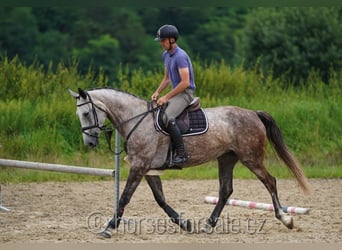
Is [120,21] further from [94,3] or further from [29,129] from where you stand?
[94,3]

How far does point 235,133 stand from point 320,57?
16.1 metres

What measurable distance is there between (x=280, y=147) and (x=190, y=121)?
1.08 metres

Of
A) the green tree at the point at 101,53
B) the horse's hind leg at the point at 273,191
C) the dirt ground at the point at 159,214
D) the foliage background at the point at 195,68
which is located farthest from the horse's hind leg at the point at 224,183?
the green tree at the point at 101,53

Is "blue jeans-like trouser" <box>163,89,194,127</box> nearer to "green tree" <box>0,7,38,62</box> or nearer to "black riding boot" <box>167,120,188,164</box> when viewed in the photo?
"black riding boot" <box>167,120,188,164</box>

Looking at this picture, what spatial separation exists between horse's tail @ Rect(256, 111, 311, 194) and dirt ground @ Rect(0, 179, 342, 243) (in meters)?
0.52

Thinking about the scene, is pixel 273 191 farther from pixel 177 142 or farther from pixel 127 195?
pixel 127 195

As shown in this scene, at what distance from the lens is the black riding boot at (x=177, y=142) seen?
884 cm

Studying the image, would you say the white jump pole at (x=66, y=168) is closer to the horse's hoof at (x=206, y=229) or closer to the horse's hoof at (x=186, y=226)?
the horse's hoof at (x=186, y=226)

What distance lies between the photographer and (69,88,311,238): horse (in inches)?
344

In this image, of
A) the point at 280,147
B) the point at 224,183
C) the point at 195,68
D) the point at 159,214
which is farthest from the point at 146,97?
the point at 224,183

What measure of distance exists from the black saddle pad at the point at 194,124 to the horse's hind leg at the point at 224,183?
527 mm

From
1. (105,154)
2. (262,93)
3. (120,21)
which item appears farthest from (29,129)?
(120,21)

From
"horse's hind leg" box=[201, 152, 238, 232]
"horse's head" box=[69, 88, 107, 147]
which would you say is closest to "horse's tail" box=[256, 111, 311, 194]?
"horse's hind leg" box=[201, 152, 238, 232]

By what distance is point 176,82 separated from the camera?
8867 millimetres
